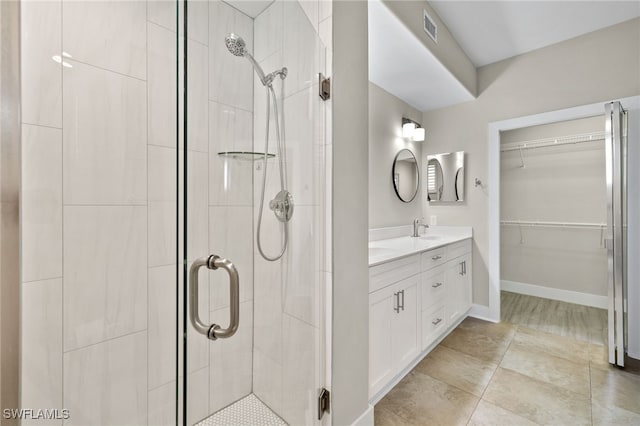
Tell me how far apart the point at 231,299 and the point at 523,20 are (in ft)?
10.1

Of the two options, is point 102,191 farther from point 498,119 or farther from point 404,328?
point 498,119

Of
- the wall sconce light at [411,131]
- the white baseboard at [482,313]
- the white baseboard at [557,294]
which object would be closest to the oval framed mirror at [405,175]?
the wall sconce light at [411,131]

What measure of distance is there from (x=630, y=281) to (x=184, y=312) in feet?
10.3

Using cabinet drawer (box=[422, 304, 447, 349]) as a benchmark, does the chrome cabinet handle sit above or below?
above

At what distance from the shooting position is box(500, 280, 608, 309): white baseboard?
3.15 meters

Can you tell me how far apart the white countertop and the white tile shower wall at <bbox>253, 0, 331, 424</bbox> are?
77 cm

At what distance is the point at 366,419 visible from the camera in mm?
1399

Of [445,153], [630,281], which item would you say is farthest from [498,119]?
[630,281]

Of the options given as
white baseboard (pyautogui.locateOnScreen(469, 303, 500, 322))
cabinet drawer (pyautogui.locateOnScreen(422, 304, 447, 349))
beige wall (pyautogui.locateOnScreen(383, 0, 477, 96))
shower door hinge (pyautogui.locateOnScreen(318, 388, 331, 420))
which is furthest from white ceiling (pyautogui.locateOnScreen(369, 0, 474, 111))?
white baseboard (pyautogui.locateOnScreen(469, 303, 500, 322))

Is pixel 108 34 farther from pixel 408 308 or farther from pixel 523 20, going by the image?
pixel 523 20

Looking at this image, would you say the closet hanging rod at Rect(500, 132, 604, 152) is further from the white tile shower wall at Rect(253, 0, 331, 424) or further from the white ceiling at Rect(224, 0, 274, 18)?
the white ceiling at Rect(224, 0, 274, 18)

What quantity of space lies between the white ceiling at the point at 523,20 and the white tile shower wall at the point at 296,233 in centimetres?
169

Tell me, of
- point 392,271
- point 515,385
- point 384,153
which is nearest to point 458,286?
point 515,385

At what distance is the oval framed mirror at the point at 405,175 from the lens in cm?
287
